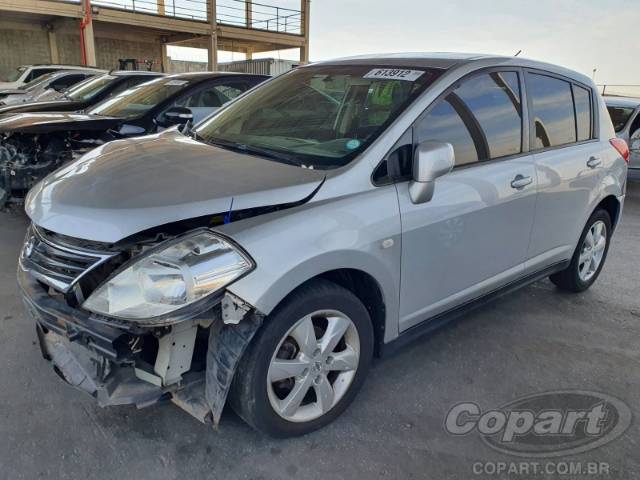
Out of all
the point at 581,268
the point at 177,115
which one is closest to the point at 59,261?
the point at 177,115

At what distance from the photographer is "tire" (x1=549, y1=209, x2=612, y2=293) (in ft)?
12.9

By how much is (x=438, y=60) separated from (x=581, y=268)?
2.23m

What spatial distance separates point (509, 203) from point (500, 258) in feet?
1.13

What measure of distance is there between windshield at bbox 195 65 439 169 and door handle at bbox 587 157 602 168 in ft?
5.31

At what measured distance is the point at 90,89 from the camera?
27.4ft

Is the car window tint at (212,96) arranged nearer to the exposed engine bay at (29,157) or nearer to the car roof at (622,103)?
the exposed engine bay at (29,157)

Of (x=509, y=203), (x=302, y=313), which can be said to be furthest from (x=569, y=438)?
(x=302, y=313)

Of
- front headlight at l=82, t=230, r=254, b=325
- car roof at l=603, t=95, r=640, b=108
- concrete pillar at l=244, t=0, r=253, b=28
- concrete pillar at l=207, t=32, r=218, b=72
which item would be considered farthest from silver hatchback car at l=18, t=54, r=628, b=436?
concrete pillar at l=244, t=0, r=253, b=28

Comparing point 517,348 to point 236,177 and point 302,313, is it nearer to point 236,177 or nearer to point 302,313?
point 302,313

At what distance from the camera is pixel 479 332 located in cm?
351

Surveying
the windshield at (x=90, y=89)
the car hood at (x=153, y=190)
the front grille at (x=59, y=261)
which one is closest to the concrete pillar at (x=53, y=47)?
the windshield at (x=90, y=89)

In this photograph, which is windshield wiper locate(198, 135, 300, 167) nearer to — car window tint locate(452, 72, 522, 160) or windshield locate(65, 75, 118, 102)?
car window tint locate(452, 72, 522, 160)

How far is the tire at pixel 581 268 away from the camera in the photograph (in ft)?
12.9

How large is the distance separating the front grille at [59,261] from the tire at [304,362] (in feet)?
2.36
